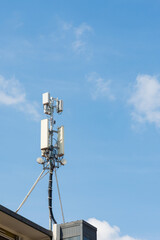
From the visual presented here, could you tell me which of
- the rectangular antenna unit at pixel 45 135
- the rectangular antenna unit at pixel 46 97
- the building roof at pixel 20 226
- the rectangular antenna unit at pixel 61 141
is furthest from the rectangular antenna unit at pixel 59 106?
the building roof at pixel 20 226

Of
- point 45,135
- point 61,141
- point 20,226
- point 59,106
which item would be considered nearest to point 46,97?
point 59,106

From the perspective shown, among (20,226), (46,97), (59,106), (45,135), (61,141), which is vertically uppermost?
(46,97)

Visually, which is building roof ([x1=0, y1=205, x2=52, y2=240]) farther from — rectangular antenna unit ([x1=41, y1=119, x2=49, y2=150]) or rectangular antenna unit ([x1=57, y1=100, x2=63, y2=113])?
rectangular antenna unit ([x1=57, y1=100, x2=63, y2=113])

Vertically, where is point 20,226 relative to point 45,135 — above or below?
below

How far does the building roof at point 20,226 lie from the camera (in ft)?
140

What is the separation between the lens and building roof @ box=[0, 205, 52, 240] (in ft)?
140

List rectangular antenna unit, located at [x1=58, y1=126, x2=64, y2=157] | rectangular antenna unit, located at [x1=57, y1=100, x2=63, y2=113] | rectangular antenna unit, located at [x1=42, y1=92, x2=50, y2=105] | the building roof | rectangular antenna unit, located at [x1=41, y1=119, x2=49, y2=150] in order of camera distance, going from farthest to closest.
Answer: rectangular antenna unit, located at [x1=57, y1=100, x2=63, y2=113] < rectangular antenna unit, located at [x1=42, y1=92, x2=50, y2=105] < rectangular antenna unit, located at [x1=58, y1=126, x2=64, y2=157] < rectangular antenna unit, located at [x1=41, y1=119, x2=49, y2=150] < the building roof

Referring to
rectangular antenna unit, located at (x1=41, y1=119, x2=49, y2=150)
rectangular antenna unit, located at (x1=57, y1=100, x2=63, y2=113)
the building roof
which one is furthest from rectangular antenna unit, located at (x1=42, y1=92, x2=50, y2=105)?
the building roof

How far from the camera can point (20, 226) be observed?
45094mm

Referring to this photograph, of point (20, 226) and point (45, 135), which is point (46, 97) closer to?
point (45, 135)

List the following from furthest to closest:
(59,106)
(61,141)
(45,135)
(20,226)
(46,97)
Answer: (59,106) < (46,97) < (61,141) < (45,135) < (20,226)

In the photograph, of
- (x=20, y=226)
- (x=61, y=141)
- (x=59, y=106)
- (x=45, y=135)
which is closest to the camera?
(x=20, y=226)

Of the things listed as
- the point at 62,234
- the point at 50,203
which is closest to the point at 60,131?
the point at 50,203

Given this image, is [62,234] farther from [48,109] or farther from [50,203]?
[48,109]
